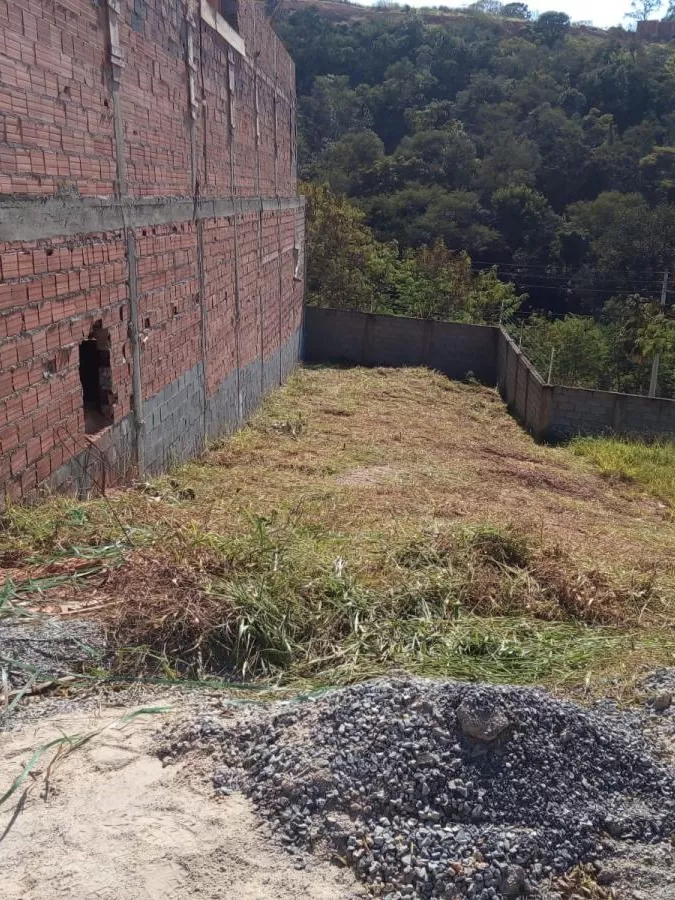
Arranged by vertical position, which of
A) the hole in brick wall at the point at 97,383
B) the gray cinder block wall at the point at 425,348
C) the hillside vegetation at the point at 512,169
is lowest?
the gray cinder block wall at the point at 425,348

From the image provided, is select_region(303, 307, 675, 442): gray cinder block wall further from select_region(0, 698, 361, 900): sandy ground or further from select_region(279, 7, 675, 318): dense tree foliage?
select_region(279, 7, 675, 318): dense tree foliage

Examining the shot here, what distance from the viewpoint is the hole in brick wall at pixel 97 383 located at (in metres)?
7.16

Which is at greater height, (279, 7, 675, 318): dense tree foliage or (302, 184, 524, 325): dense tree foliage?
(279, 7, 675, 318): dense tree foliage

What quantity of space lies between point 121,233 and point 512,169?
36348 mm

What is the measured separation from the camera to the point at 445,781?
3.10m

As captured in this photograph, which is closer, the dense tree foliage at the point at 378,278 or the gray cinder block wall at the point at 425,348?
the gray cinder block wall at the point at 425,348

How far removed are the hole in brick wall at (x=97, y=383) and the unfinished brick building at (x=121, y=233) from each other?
2 cm

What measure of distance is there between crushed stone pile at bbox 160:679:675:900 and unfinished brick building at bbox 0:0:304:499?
3.18 meters

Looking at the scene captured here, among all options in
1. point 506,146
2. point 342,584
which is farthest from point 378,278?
point 342,584

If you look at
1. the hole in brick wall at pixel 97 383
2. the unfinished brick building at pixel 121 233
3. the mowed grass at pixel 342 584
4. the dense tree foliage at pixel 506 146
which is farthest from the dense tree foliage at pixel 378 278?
the hole in brick wall at pixel 97 383

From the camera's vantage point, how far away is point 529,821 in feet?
9.82

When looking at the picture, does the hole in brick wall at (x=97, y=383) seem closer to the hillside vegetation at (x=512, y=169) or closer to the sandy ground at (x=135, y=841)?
the sandy ground at (x=135, y=841)

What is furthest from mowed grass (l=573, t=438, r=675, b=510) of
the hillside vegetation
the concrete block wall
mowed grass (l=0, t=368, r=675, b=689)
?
the hillside vegetation

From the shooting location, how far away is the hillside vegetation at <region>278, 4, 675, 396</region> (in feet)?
79.3
